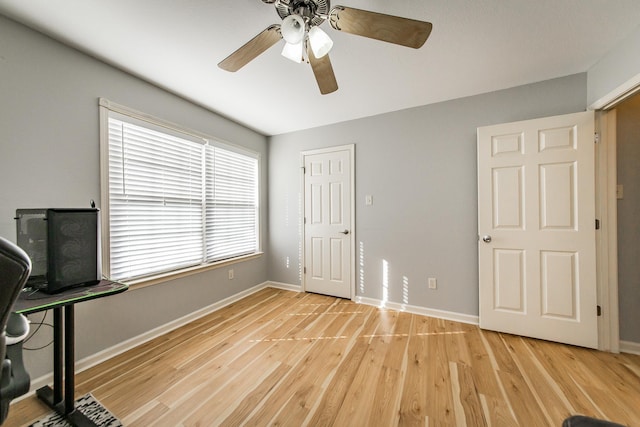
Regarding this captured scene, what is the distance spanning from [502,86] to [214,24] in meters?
2.64

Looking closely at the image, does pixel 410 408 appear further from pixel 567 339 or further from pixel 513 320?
pixel 567 339

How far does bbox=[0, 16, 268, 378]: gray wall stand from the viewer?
1508 mm

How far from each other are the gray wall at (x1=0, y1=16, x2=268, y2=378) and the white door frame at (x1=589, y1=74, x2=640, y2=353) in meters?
3.94

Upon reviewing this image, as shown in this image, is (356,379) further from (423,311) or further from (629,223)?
(629,223)

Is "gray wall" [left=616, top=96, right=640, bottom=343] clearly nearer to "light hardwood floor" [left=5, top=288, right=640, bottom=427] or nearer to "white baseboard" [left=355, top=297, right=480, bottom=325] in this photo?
"light hardwood floor" [left=5, top=288, right=640, bottom=427]

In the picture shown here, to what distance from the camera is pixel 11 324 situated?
3.48 ft

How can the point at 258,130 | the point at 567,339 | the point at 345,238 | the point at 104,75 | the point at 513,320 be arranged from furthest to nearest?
the point at 258,130 → the point at 345,238 → the point at 513,320 → the point at 567,339 → the point at 104,75

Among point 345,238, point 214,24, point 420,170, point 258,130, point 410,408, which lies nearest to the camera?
point 410,408

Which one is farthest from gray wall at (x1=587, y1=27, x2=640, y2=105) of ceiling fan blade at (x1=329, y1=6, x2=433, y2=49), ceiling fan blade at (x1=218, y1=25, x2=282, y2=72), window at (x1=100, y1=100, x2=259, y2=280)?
window at (x1=100, y1=100, x2=259, y2=280)

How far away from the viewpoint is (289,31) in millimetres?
1208

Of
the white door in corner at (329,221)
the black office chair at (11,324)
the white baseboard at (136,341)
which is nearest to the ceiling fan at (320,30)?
the black office chair at (11,324)

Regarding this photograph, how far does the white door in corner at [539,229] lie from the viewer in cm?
202

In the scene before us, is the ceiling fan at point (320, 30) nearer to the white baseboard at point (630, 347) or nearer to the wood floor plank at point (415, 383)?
the wood floor plank at point (415, 383)

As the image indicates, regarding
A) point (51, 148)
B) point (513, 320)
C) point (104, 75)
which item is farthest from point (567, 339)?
point (104, 75)
